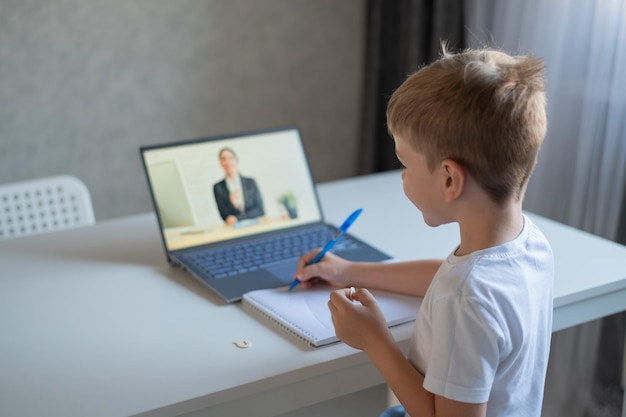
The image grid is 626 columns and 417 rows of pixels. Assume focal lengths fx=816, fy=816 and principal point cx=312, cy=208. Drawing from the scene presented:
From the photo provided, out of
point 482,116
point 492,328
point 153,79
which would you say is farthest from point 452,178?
point 153,79

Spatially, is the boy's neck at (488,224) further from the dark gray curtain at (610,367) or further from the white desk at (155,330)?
the dark gray curtain at (610,367)

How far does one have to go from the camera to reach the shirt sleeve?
99cm

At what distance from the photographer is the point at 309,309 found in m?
1.33

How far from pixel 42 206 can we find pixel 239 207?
589 millimetres

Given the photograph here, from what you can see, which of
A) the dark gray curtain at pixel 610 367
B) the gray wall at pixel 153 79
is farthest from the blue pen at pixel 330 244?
the gray wall at pixel 153 79

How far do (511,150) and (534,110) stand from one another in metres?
0.06

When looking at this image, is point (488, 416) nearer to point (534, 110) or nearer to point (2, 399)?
point (534, 110)

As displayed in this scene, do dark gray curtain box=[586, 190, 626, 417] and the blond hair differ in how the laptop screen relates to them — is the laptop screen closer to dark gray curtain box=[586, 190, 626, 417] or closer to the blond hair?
the blond hair

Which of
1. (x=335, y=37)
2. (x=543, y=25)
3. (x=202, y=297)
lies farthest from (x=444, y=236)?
(x=335, y=37)

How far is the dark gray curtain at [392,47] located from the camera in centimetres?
255

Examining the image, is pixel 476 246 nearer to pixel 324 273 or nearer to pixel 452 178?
pixel 452 178

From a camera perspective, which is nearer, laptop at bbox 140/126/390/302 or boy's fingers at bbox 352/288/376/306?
boy's fingers at bbox 352/288/376/306

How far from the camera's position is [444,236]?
166cm

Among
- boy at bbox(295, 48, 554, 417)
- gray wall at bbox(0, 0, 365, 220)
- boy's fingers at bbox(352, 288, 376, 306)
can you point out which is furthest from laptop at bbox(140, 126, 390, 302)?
gray wall at bbox(0, 0, 365, 220)
